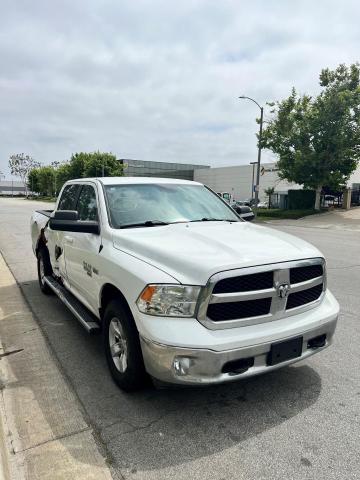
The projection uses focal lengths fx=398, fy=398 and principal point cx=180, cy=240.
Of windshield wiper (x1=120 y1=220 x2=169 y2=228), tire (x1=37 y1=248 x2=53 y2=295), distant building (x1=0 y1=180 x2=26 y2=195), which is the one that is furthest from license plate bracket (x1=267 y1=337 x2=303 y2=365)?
distant building (x1=0 y1=180 x2=26 y2=195)

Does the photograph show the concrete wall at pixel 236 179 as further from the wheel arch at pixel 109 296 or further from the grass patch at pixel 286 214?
the wheel arch at pixel 109 296

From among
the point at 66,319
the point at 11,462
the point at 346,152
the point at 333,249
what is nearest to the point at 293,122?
the point at 346,152

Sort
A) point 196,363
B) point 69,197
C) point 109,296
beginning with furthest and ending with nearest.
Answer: point 69,197, point 109,296, point 196,363

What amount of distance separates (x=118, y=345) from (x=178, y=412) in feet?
2.38

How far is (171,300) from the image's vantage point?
9.11 ft

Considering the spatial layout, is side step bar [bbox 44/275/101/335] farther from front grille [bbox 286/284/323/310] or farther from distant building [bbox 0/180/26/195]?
distant building [bbox 0/180/26/195]

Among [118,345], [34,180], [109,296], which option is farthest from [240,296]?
[34,180]

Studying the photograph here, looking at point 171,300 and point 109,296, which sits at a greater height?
point 171,300

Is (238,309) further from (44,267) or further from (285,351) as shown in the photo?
(44,267)

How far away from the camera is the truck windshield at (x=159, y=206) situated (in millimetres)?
3953

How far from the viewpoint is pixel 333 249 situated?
477 inches

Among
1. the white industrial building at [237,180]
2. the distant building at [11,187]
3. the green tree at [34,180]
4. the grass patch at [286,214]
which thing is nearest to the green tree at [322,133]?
the grass patch at [286,214]

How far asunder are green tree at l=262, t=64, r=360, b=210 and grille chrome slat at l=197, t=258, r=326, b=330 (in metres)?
28.0

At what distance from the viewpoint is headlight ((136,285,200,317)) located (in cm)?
275
